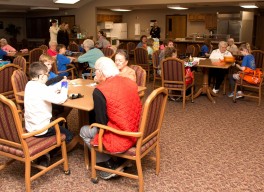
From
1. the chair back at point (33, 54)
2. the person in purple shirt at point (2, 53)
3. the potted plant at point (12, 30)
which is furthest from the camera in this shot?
the potted plant at point (12, 30)

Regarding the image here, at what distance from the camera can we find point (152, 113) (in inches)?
96.2

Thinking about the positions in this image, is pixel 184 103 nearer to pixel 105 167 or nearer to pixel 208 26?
pixel 105 167

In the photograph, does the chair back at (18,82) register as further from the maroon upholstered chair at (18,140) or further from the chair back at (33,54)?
the chair back at (33,54)

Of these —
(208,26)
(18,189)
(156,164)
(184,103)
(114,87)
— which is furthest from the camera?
(208,26)

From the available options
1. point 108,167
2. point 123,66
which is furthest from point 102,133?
point 123,66

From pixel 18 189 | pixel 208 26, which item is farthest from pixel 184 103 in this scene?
pixel 208 26

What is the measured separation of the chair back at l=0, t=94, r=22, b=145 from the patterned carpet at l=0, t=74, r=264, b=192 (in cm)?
51

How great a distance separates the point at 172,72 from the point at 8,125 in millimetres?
3229

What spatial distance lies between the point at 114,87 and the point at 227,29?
1063 cm

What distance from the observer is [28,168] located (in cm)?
242

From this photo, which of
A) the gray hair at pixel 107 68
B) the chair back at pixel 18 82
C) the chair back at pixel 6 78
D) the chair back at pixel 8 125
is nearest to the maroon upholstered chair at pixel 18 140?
the chair back at pixel 8 125

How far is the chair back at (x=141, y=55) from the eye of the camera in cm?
689

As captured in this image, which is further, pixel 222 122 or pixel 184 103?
pixel 184 103

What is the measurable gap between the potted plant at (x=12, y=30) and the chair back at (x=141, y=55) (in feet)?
37.7
